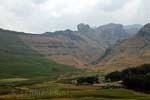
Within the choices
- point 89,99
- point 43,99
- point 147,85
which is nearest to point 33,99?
point 43,99

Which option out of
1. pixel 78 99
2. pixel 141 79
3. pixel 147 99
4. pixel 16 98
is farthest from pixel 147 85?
pixel 16 98

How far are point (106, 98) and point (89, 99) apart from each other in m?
8.71

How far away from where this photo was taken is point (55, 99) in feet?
398

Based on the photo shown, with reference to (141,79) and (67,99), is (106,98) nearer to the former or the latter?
(67,99)

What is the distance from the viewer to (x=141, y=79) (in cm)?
16650

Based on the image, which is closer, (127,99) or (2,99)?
(127,99)

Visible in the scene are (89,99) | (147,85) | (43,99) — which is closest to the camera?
(89,99)

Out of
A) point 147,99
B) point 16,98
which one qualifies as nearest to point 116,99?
point 147,99

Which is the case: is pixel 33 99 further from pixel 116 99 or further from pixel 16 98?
pixel 116 99

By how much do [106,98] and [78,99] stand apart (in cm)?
1112

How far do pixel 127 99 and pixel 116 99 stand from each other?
389cm

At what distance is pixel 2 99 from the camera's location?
126 metres

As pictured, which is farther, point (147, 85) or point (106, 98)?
point (147, 85)

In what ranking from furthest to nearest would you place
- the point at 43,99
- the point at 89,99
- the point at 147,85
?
the point at 147,85, the point at 43,99, the point at 89,99
